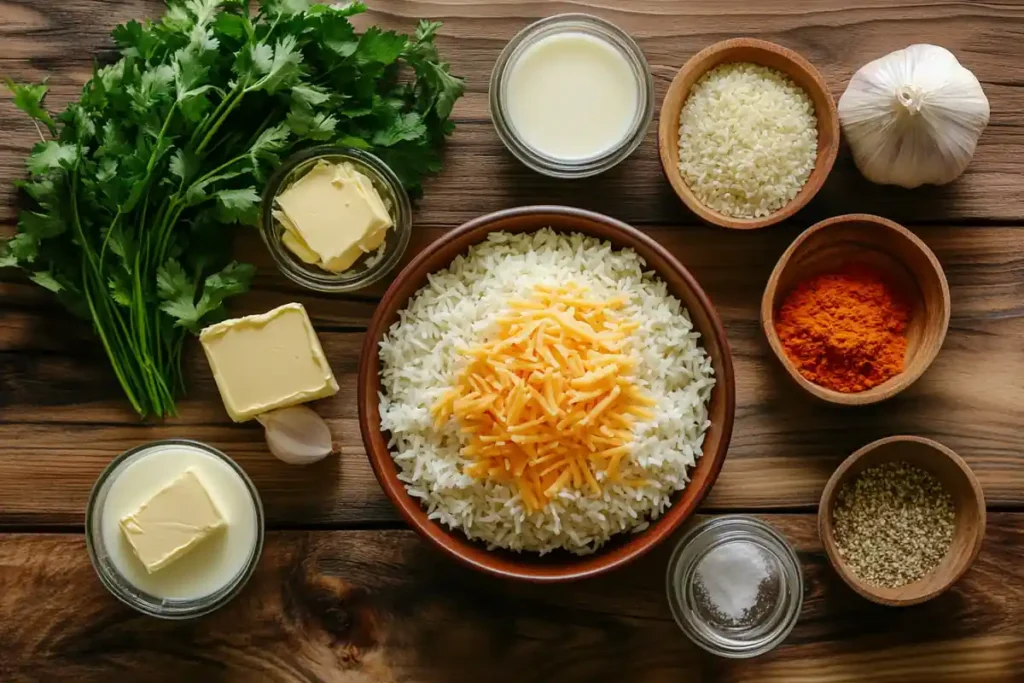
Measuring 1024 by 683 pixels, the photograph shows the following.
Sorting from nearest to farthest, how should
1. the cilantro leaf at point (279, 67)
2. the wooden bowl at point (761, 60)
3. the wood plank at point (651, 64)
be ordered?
the cilantro leaf at point (279, 67) → the wooden bowl at point (761, 60) → the wood plank at point (651, 64)

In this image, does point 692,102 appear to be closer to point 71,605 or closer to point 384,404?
point 384,404

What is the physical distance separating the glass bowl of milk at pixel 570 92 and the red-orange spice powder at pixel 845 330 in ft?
1.56

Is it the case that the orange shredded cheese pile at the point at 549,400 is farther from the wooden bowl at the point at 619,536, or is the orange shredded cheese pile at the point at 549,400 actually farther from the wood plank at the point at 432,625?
the wood plank at the point at 432,625

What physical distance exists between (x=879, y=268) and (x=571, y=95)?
28.6 inches

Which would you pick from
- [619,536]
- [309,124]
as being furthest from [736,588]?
[309,124]

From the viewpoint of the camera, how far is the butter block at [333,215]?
→ 192 cm

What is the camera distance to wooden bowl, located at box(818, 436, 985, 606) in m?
1.91

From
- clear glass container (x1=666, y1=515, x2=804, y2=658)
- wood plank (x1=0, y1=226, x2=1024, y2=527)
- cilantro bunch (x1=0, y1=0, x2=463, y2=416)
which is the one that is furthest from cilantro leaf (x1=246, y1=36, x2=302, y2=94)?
clear glass container (x1=666, y1=515, x2=804, y2=658)

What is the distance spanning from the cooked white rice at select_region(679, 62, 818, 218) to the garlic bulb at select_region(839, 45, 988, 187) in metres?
0.10

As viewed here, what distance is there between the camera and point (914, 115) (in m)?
1.91

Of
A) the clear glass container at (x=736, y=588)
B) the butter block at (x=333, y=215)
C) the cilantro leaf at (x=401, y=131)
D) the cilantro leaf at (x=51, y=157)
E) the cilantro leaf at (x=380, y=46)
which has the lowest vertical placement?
the clear glass container at (x=736, y=588)

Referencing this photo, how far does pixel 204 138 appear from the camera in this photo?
75.4 inches

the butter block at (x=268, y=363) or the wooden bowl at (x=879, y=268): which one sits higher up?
the wooden bowl at (x=879, y=268)

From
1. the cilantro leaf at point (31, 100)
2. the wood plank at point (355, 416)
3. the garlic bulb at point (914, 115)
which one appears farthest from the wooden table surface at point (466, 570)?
the cilantro leaf at point (31, 100)
